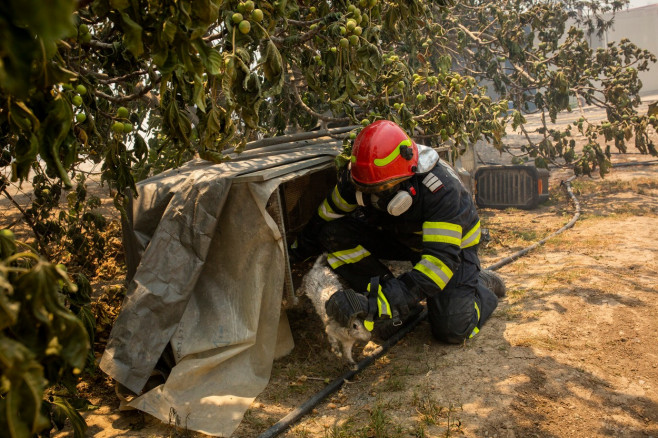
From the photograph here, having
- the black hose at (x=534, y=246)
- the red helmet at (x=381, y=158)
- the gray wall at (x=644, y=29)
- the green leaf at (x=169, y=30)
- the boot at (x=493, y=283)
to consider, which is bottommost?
the black hose at (x=534, y=246)

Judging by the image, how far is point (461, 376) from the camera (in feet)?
11.0

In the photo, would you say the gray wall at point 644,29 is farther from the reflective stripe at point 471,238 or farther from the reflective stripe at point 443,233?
the reflective stripe at point 443,233

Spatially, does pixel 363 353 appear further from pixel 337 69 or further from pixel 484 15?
pixel 484 15

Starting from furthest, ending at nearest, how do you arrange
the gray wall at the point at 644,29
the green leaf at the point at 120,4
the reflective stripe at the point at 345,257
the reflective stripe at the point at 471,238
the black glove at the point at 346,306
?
the gray wall at the point at 644,29 < the reflective stripe at the point at 345,257 < the reflective stripe at the point at 471,238 < the black glove at the point at 346,306 < the green leaf at the point at 120,4

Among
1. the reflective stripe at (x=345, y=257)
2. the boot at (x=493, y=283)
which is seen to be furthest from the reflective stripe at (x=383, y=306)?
the boot at (x=493, y=283)

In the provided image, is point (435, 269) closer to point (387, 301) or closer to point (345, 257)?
point (387, 301)

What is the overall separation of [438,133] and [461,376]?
9.40 feet

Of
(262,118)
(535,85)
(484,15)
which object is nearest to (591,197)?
(535,85)

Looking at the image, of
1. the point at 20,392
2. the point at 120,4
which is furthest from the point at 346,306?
the point at 20,392

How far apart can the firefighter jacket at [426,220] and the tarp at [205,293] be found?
2.28ft

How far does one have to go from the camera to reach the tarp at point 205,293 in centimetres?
324

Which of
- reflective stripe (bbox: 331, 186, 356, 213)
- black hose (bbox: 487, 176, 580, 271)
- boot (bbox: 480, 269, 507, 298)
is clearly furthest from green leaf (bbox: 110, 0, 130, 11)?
black hose (bbox: 487, 176, 580, 271)

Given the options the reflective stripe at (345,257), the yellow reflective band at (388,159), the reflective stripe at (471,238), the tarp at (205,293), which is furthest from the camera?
the reflective stripe at (345,257)

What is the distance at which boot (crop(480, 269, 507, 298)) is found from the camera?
4.52 m
